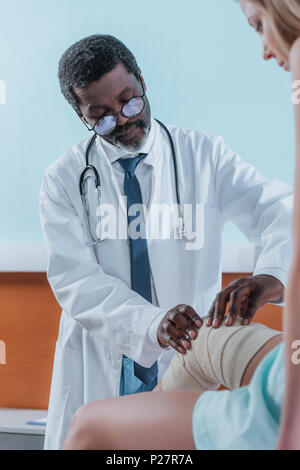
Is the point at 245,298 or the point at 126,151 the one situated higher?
the point at 126,151

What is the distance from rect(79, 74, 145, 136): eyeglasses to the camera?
1.11 m

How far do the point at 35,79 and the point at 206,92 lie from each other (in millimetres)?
479

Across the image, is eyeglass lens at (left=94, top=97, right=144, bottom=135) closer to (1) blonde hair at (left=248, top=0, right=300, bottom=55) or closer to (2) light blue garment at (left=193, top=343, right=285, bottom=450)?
(1) blonde hair at (left=248, top=0, right=300, bottom=55)

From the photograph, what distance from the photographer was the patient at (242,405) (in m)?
0.56

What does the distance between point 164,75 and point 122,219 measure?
0.51 meters

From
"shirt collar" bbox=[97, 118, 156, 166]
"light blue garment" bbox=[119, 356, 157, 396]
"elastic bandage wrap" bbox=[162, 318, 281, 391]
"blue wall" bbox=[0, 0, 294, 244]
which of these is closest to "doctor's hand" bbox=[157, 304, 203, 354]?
"elastic bandage wrap" bbox=[162, 318, 281, 391]

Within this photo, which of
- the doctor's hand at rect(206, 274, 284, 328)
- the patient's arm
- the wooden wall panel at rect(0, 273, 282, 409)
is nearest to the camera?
the patient's arm

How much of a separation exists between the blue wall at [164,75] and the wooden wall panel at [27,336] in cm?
32

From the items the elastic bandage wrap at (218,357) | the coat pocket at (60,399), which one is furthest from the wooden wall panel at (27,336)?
the elastic bandage wrap at (218,357)

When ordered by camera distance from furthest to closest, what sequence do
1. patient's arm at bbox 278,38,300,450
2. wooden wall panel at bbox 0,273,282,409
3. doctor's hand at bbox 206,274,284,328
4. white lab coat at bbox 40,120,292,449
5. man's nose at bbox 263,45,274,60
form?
wooden wall panel at bbox 0,273,282,409
white lab coat at bbox 40,120,292,449
doctor's hand at bbox 206,274,284,328
man's nose at bbox 263,45,274,60
patient's arm at bbox 278,38,300,450

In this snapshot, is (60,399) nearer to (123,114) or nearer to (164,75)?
(123,114)

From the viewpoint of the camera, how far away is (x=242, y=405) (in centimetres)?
58

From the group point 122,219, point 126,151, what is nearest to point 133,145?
point 126,151

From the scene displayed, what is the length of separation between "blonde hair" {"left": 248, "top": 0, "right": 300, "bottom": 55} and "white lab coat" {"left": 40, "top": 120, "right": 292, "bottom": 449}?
0.45 m
